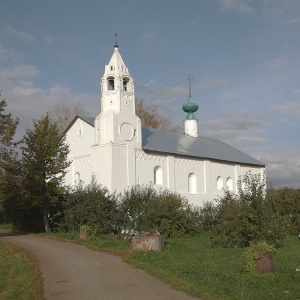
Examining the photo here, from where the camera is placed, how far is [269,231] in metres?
16.4

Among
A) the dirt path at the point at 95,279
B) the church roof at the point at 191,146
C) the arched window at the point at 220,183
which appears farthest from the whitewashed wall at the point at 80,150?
the dirt path at the point at 95,279

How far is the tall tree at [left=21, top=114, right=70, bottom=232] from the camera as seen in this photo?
79.2 ft

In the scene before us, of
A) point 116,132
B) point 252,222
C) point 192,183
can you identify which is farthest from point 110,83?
point 252,222

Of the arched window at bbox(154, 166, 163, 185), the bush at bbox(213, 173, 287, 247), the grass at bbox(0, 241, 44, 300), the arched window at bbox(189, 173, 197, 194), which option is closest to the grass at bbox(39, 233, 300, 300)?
the bush at bbox(213, 173, 287, 247)

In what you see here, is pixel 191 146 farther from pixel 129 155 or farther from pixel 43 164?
pixel 43 164

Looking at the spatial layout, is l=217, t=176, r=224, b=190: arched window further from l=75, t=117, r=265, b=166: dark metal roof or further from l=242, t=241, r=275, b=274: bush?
l=242, t=241, r=275, b=274: bush

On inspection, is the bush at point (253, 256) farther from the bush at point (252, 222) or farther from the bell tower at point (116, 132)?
the bell tower at point (116, 132)

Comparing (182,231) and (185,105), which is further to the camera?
(185,105)

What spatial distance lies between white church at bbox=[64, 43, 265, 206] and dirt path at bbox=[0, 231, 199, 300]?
546 inches

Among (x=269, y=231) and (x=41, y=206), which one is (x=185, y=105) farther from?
(x=269, y=231)

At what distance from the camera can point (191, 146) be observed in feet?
124

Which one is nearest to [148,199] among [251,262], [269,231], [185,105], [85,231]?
[85,231]

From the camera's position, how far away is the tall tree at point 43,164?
79.2 feet

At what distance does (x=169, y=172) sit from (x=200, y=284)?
77.5 ft
